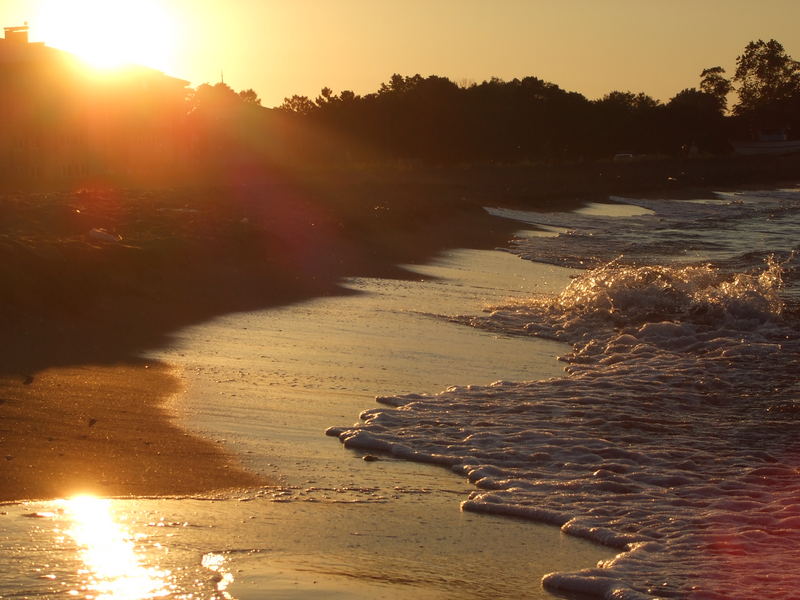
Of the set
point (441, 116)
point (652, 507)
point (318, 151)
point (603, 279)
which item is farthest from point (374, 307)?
point (441, 116)

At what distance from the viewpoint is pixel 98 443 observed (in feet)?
24.4

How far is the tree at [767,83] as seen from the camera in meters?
148

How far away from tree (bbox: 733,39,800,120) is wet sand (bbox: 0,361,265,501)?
487ft

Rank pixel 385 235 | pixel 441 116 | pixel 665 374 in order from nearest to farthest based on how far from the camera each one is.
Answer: pixel 665 374 < pixel 385 235 < pixel 441 116

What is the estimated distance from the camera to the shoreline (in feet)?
23.2

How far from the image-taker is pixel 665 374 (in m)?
11.4

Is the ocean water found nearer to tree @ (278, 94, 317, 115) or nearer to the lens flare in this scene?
the lens flare

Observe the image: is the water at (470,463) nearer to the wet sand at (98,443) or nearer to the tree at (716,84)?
the wet sand at (98,443)

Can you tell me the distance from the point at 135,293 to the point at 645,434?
23.8ft

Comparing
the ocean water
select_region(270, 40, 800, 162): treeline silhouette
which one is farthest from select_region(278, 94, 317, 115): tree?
the ocean water

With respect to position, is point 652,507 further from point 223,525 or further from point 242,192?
point 242,192

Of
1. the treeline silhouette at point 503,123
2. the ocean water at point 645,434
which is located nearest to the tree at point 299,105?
the treeline silhouette at point 503,123

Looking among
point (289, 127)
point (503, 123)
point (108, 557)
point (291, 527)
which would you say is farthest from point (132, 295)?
point (503, 123)

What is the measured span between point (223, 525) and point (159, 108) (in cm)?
4789
